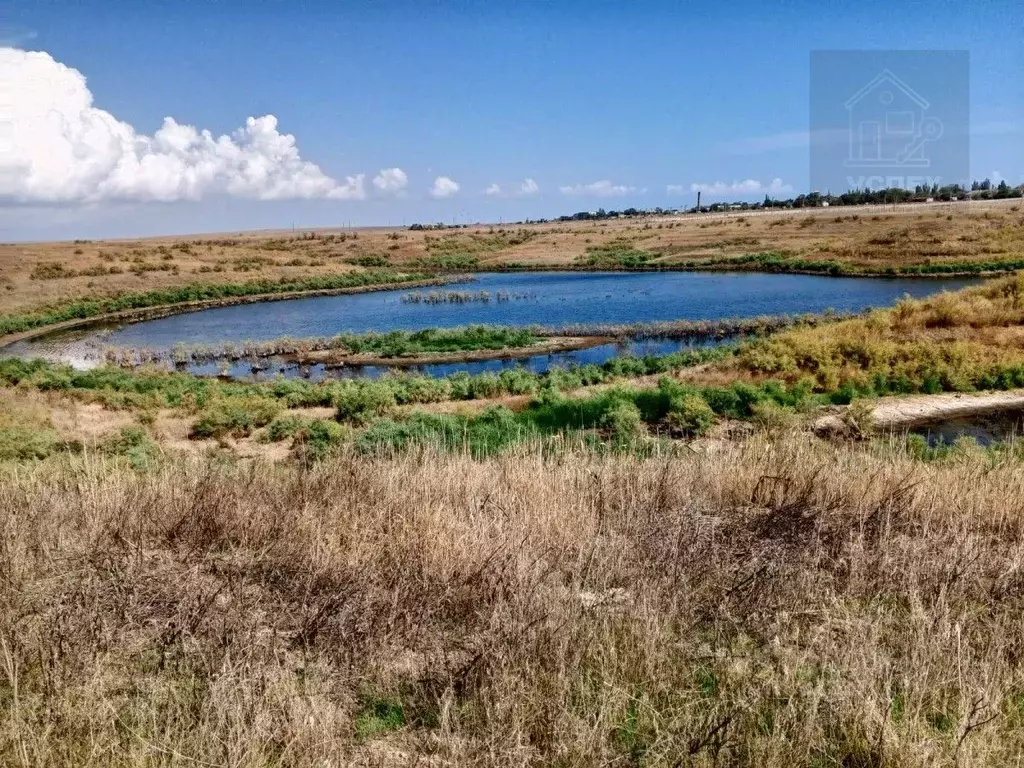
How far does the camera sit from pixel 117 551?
5012mm

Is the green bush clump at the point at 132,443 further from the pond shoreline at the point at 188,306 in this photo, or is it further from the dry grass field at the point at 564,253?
the dry grass field at the point at 564,253

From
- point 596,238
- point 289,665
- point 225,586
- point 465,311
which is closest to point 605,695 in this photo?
point 289,665

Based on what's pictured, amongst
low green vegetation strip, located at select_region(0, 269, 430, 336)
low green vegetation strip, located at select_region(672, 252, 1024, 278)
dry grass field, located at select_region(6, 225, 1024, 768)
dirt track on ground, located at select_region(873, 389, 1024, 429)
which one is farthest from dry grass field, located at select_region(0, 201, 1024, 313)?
dry grass field, located at select_region(6, 225, 1024, 768)

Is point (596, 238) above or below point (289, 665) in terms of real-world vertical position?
above

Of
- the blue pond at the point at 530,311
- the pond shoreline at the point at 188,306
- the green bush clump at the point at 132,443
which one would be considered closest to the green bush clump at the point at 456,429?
the green bush clump at the point at 132,443

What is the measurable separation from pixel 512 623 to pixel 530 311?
131ft

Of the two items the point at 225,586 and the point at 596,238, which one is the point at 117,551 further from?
the point at 596,238

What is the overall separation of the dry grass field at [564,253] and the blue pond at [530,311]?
8.47 m

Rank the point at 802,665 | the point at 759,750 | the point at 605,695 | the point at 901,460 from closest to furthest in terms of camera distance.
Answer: the point at 759,750, the point at 605,695, the point at 802,665, the point at 901,460

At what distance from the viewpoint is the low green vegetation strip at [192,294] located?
42.9 metres

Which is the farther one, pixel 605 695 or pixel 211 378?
pixel 211 378

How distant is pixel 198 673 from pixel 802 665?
312cm

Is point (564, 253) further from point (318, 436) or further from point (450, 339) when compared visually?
point (318, 436)

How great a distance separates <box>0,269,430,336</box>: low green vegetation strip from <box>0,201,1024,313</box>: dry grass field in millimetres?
2157
